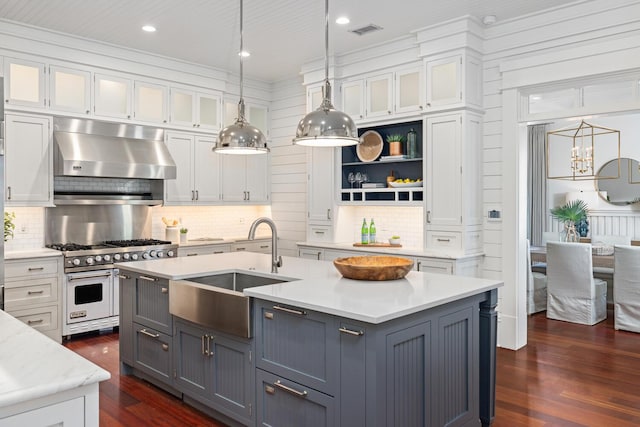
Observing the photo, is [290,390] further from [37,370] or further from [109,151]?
[109,151]

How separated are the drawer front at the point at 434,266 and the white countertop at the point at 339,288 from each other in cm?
145

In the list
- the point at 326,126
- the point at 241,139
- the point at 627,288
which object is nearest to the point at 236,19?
the point at 241,139

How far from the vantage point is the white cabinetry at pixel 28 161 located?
4.93 meters

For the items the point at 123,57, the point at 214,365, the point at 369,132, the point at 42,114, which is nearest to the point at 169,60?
the point at 123,57

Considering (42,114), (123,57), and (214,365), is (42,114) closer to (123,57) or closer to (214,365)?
(123,57)

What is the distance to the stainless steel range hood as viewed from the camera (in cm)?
519

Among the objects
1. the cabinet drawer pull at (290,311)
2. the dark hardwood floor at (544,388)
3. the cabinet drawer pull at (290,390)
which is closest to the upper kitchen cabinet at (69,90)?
the dark hardwood floor at (544,388)

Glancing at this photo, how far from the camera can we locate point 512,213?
15.9 ft

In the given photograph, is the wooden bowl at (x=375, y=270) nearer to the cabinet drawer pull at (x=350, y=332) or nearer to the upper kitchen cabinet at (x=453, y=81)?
the cabinet drawer pull at (x=350, y=332)

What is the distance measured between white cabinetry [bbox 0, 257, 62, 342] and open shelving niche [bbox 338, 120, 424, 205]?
3242 mm

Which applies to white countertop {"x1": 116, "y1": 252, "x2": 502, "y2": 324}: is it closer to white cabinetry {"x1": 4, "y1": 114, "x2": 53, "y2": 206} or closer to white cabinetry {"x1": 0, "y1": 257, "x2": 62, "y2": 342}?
white cabinetry {"x1": 0, "y1": 257, "x2": 62, "y2": 342}

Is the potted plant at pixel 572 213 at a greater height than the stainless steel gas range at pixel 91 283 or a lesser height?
greater

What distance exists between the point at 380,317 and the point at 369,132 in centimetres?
410

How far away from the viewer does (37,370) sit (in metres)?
1.46
